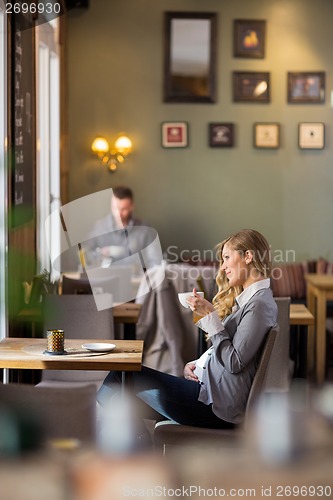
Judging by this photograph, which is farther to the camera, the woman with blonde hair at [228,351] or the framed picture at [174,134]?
the framed picture at [174,134]

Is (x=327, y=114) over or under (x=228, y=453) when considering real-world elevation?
over

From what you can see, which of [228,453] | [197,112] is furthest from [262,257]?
[197,112]

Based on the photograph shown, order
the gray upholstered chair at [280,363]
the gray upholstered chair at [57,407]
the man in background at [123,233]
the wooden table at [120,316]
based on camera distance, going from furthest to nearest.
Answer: the man in background at [123,233] → the wooden table at [120,316] → the gray upholstered chair at [280,363] → the gray upholstered chair at [57,407]

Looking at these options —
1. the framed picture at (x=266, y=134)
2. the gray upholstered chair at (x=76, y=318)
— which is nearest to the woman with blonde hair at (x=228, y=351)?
the gray upholstered chair at (x=76, y=318)

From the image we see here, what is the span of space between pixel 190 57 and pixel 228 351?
18.6ft

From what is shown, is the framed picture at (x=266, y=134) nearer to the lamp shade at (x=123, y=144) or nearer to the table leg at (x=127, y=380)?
the lamp shade at (x=123, y=144)

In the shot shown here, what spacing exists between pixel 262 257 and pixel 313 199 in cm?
527

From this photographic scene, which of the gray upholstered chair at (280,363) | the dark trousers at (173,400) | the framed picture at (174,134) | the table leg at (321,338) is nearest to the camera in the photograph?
the dark trousers at (173,400)

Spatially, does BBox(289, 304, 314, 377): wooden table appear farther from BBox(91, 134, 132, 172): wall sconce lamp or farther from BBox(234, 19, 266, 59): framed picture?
BBox(234, 19, 266, 59): framed picture

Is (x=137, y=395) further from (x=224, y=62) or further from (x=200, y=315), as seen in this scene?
(x=224, y=62)

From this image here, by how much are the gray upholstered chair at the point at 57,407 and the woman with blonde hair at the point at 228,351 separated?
1315mm

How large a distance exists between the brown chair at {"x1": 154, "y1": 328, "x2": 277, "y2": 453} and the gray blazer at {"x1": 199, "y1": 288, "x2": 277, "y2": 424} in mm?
48

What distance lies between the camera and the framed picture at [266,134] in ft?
29.3

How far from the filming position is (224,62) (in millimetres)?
8883
